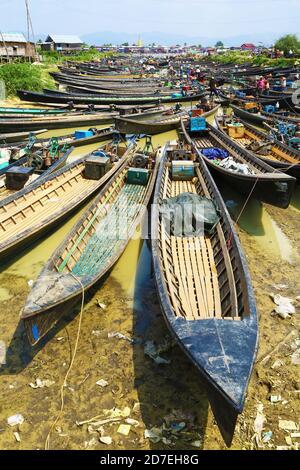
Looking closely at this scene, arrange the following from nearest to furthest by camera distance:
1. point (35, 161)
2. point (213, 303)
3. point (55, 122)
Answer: point (213, 303) < point (35, 161) < point (55, 122)

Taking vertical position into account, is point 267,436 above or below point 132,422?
below

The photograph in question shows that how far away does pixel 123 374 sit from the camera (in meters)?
6.45

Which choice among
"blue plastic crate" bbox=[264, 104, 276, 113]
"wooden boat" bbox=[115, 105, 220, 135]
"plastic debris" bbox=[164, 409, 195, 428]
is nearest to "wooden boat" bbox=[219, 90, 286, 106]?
"blue plastic crate" bbox=[264, 104, 276, 113]

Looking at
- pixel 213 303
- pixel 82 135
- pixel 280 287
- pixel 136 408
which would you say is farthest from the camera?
pixel 82 135

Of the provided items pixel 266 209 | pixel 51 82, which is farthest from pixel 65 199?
pixel 51 82

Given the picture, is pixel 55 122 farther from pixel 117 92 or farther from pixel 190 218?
pixel 117 92

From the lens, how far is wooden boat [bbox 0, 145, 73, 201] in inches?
493

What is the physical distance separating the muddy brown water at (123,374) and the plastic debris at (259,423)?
7 cm

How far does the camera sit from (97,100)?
32719mm

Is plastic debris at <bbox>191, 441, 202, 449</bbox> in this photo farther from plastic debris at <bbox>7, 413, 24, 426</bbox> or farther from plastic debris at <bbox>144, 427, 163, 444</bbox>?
plastic debris at <bbox>7, 413, 24, 426</bbox>

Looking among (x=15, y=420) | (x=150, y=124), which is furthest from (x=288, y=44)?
(x=15, y=420)

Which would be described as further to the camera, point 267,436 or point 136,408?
point 136,408

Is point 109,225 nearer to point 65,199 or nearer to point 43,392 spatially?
point 65,199

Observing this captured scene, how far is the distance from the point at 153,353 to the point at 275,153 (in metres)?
12.8
